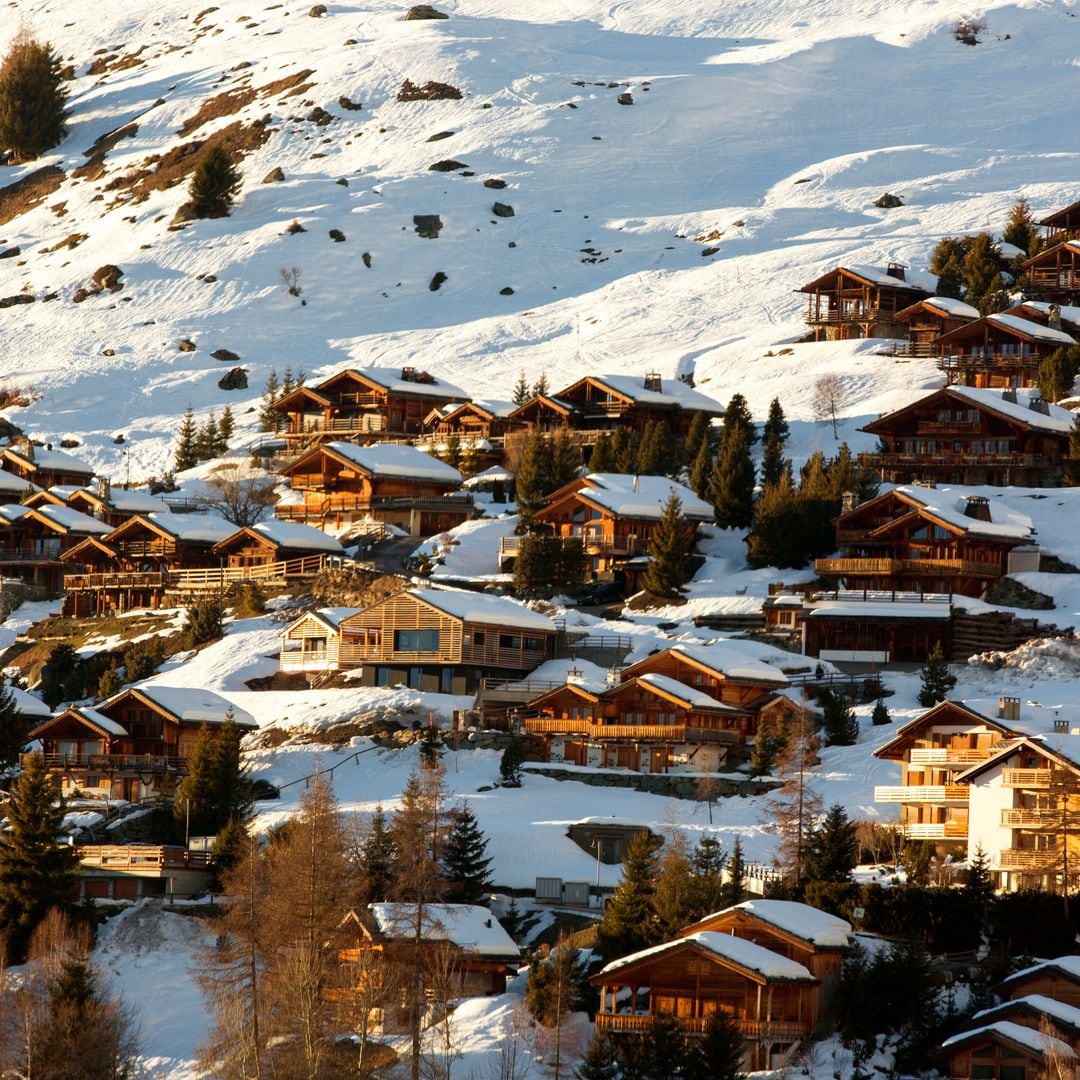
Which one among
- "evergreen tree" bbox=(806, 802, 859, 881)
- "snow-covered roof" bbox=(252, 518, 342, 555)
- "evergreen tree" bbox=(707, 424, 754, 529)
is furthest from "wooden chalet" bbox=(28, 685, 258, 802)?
"evergreen tree" bbox=(707, 424, 754, 529)

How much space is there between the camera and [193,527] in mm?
110312

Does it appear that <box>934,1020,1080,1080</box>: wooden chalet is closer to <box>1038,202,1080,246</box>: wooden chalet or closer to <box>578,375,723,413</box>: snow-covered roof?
<box>578,375,723,413</box>: snow-covered roof

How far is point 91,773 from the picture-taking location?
8056cm

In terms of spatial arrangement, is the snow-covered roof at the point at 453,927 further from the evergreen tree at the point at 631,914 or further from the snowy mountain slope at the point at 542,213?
the snowy mountain slope at the point at 542,213

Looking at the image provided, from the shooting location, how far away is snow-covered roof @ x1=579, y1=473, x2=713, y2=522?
100 m

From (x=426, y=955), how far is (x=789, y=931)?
9862 millimetres

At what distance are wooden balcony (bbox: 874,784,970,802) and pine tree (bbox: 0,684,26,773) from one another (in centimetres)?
3254

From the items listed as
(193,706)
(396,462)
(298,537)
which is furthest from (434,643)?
(396,462)

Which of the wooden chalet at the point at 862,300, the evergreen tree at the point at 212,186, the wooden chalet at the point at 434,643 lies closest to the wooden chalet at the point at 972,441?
the wooden chalet at the point at 862,300

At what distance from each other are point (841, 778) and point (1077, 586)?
19962 millimetres

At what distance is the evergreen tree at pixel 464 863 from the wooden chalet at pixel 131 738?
15.3 meters

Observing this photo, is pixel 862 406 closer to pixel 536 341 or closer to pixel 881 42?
pixel 536 341

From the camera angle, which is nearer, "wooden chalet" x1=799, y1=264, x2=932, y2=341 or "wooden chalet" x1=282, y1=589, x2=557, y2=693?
"wooden chalet" x1=282, y1=589, x2=557, y2=693

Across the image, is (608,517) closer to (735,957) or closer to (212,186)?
(735,957)
